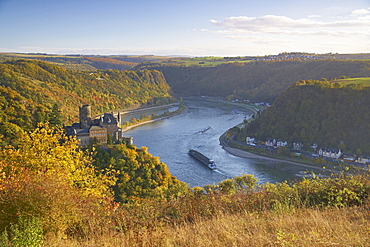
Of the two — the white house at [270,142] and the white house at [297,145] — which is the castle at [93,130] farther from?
the white house at [297,145]

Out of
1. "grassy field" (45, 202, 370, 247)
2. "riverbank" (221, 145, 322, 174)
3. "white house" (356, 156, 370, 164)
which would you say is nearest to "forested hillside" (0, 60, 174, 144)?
"grassy field" (45, 202, 370, 247)

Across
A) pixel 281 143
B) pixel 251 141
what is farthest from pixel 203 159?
pixel 281 143

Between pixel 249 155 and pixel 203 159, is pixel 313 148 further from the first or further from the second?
pixel 203 159

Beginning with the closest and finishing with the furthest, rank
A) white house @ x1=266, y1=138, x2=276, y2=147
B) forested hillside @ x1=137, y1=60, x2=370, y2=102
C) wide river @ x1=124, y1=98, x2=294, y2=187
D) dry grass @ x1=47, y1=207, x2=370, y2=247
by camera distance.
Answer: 1. dry grass @ x1=47, y1=207, x2=370, y2=247
2. wide river @ x1=124, y1=98, x2=294, y2=187
3. white house @ x1=266, y1=138, x2=276, y2=147
4. forested hillside @ x1=137, y1=60, x2=370, y2=102

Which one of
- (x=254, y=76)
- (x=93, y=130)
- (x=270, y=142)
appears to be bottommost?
(x=270, y=142)

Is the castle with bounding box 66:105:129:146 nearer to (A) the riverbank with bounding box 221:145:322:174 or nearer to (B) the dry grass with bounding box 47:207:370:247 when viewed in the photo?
(A) the riverbank with bounding box 221:145:322:174

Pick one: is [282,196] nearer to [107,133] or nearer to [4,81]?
[107,133]

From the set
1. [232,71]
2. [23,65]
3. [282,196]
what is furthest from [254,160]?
[232,71]
